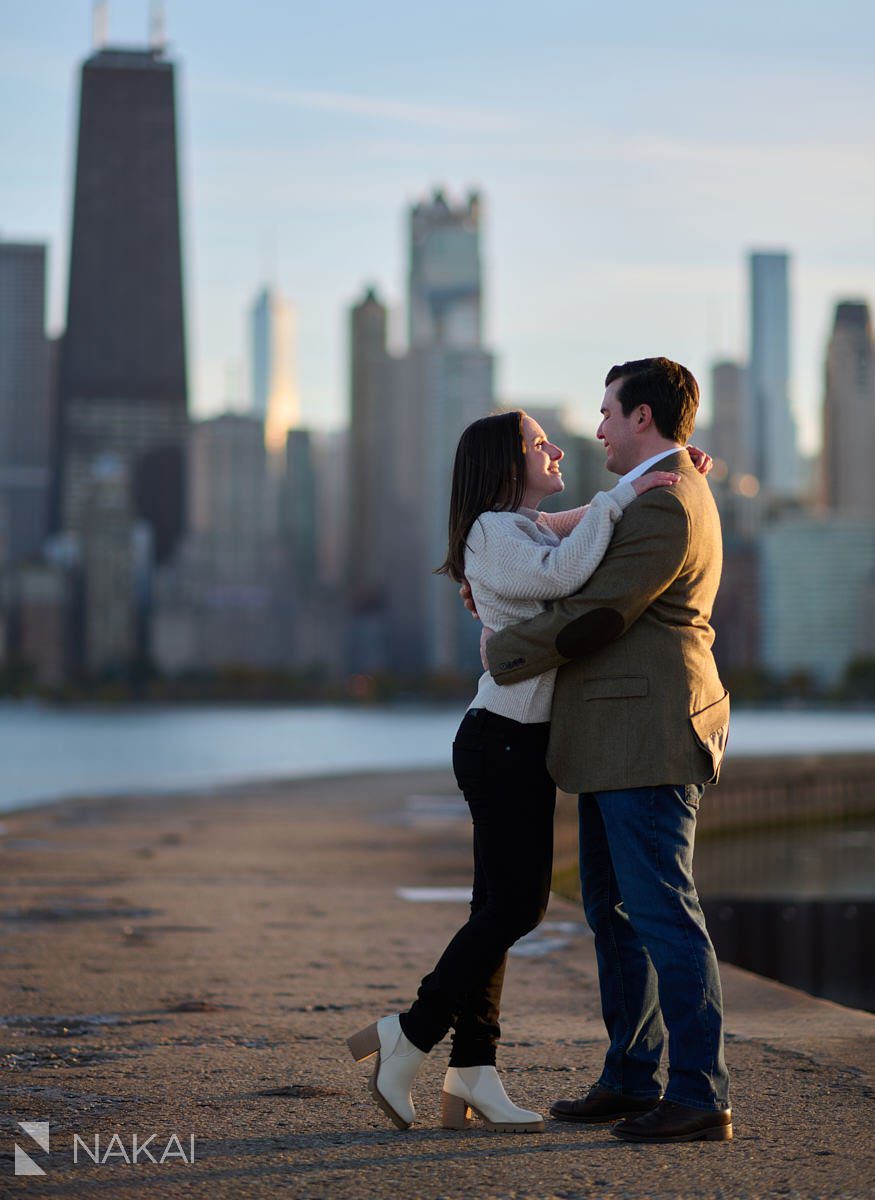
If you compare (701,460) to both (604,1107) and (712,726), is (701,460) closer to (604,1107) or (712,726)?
(712,726)

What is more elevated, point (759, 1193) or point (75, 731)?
point (759, 1193)

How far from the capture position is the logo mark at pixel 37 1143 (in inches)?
176

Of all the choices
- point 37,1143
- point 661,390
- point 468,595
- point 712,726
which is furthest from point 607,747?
point 37,1143

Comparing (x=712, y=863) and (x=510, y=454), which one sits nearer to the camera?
(x=510, y=454)

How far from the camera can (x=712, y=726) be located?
4.96 m

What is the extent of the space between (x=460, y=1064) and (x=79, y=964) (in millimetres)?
3938

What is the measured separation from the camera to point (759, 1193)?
168 inches

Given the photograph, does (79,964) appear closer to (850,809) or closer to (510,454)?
(510,454)

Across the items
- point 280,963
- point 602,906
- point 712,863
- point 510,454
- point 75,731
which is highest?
point 510,454

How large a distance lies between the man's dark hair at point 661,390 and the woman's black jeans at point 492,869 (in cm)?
93

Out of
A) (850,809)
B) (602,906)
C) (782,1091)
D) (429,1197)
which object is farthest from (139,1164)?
Answer: (850,809)

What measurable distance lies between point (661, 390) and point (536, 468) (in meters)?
0.42

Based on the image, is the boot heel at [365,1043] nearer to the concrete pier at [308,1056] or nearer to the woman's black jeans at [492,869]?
the woman's black jeans at [492,869]

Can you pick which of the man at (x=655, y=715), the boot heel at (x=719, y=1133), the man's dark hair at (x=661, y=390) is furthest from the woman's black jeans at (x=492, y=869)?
the man's dark hair at (x=661, y=390)
